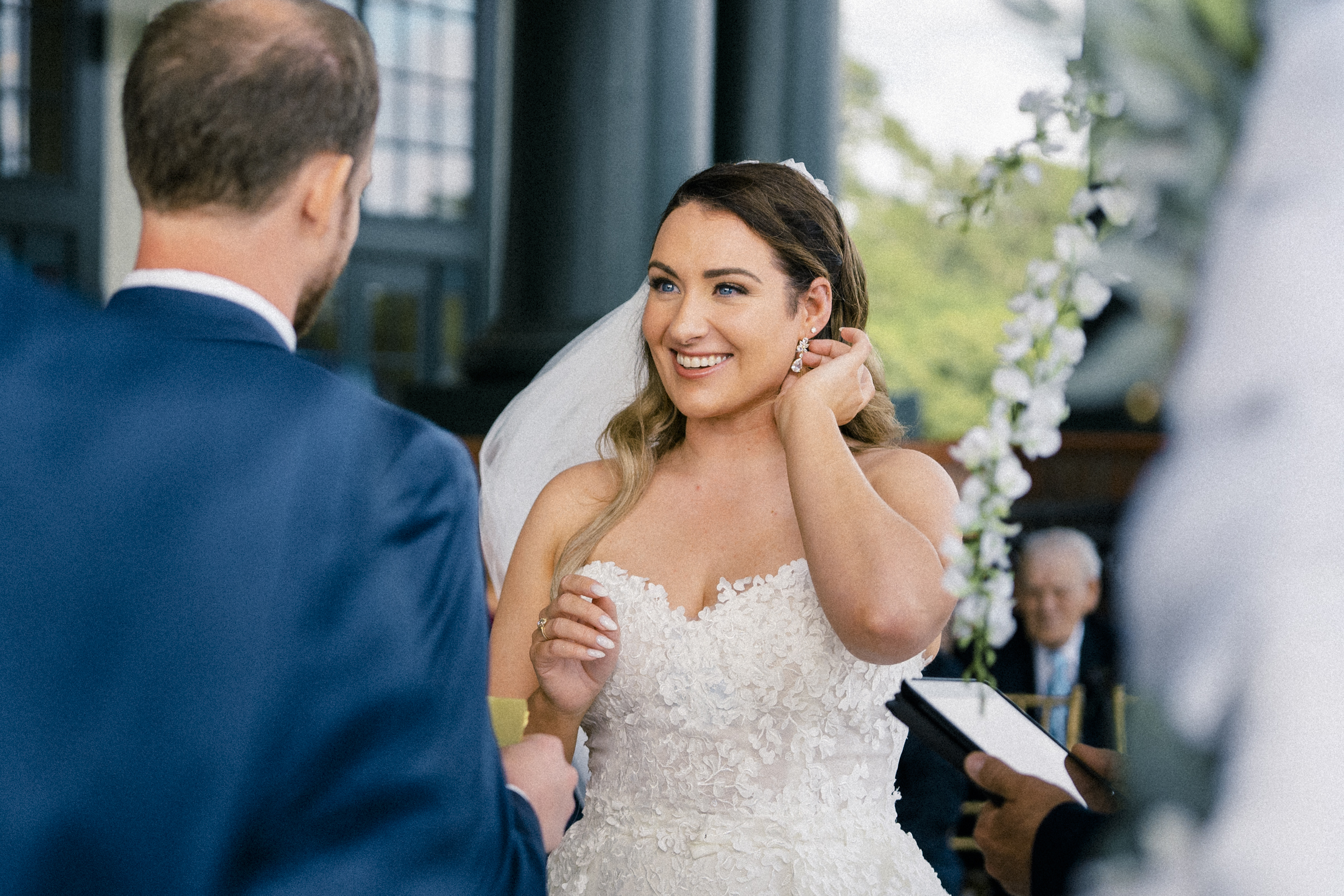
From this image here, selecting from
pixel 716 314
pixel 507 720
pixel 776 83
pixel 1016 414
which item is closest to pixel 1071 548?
pixel 716 314

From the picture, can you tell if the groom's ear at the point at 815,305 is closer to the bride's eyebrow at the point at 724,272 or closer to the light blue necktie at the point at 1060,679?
the bride's eyebrow at the point at 724,272

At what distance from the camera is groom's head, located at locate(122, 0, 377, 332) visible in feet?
3.80

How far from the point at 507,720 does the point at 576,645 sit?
373mm

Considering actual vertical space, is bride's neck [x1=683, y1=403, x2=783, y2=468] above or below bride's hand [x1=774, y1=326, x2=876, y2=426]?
below

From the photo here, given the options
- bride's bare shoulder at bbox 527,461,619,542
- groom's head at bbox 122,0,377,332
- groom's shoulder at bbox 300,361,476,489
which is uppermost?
groom's head at bbox 122,0,377,332

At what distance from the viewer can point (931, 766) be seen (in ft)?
11.4

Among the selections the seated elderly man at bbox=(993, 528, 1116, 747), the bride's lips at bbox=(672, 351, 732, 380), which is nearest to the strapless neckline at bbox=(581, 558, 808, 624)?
the bride's lips at bbox=(672, 351, 732, 380)

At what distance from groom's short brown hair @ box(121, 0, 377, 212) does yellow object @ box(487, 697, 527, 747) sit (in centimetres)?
70

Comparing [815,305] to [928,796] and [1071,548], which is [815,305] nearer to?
[928,796]

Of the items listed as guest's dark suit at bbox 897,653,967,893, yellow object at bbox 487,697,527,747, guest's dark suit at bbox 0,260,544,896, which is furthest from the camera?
guest's dark suit at bbox 897,653,967,893

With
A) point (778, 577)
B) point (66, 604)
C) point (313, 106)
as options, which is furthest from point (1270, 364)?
point (778, 577)

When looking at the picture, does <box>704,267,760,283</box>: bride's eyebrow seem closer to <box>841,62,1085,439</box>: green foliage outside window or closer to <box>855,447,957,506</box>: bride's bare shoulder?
<box>855,447,957,506</box>: bride's bare shoulder

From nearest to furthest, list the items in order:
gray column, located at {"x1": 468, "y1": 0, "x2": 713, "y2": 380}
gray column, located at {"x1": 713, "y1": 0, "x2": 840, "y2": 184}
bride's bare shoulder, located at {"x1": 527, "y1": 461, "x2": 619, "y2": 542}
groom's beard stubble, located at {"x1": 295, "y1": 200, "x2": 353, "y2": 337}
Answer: groom's beard stubble, located at {"x1": 295, "y1": 200, "x2": 353, "y2": 337} < bride's bare shoulder, located at {"x1": 527, "y1": 461, "x2": 619, "y2": 542} < gray column, located at {"x1": 468, "y1": 0, "x2": 713, "y2": 380} < gray column, located at {"x1": 713, "y1": 0, "x2": 840, "y2": 184}

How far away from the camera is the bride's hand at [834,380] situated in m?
2.11
